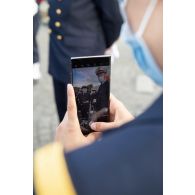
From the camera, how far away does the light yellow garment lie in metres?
0.69

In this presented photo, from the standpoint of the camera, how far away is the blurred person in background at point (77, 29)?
218cm

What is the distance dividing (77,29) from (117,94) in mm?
1424

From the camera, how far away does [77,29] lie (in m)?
2.21

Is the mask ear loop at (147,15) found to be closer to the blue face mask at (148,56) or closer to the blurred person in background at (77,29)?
the blue face mask at (148,56)

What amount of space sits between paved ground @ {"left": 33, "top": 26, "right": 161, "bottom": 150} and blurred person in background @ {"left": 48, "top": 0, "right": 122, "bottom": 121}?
2.27 feet

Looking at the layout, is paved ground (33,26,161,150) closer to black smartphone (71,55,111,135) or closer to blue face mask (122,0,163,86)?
black smartphone (71,55,111,135)

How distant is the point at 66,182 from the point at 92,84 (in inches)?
22.0

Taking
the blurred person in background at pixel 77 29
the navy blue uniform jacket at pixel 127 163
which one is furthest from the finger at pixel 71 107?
the blurred person in background at pixel 77 29

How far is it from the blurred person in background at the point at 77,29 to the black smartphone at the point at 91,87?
38.3 inches

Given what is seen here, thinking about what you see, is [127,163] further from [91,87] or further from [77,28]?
[77,28]

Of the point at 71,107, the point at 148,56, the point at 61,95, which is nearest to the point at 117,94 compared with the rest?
the point at 61,95
